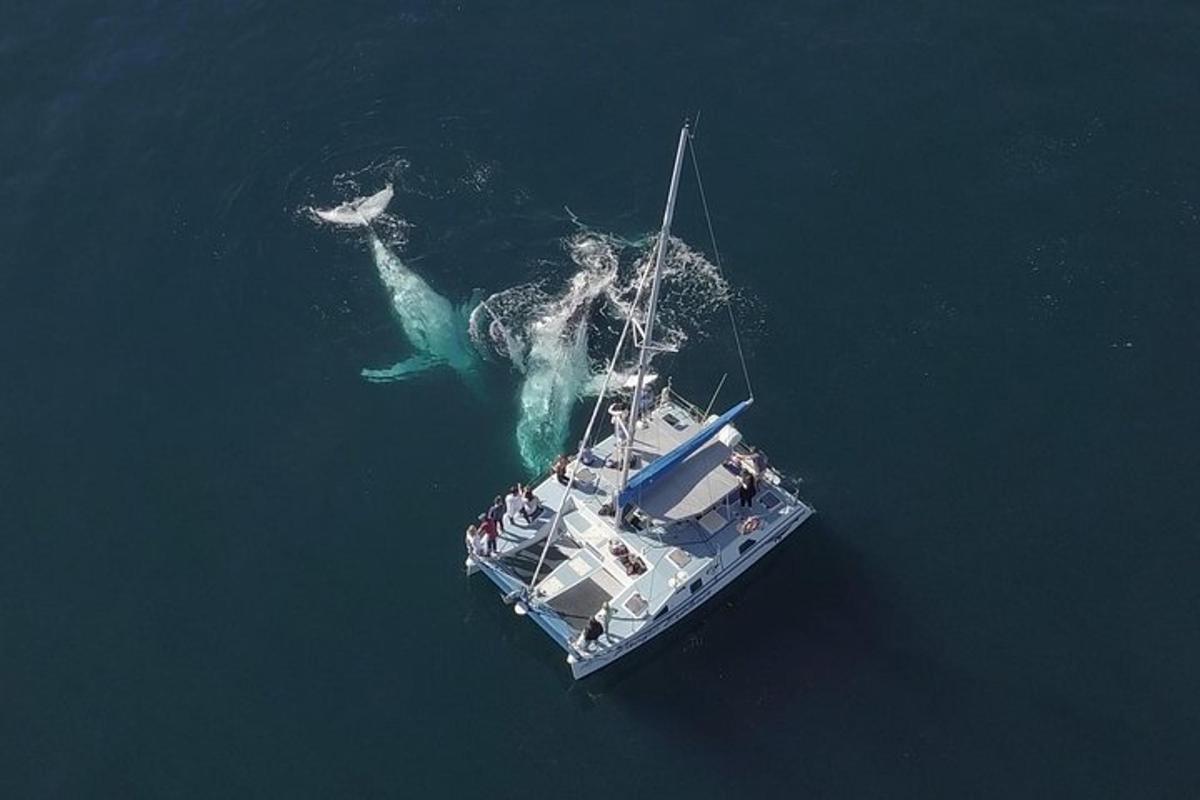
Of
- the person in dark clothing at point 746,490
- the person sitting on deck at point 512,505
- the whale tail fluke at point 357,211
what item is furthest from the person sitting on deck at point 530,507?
the whale tail fluke at point 357,211

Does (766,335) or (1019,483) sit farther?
(766,335)

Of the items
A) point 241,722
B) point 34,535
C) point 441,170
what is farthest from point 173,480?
point 441,170

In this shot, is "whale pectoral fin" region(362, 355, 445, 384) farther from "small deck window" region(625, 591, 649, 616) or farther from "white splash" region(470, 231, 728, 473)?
"small deck window" region(625, 591, 649, 616)

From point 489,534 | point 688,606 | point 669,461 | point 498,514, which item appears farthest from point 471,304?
point 688,606

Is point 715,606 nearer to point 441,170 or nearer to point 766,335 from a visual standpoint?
point 766,335

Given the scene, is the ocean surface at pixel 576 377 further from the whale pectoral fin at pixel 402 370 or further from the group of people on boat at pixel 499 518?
the group of people on boat at pixel 499 518

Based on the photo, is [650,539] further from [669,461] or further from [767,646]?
[767,646]
